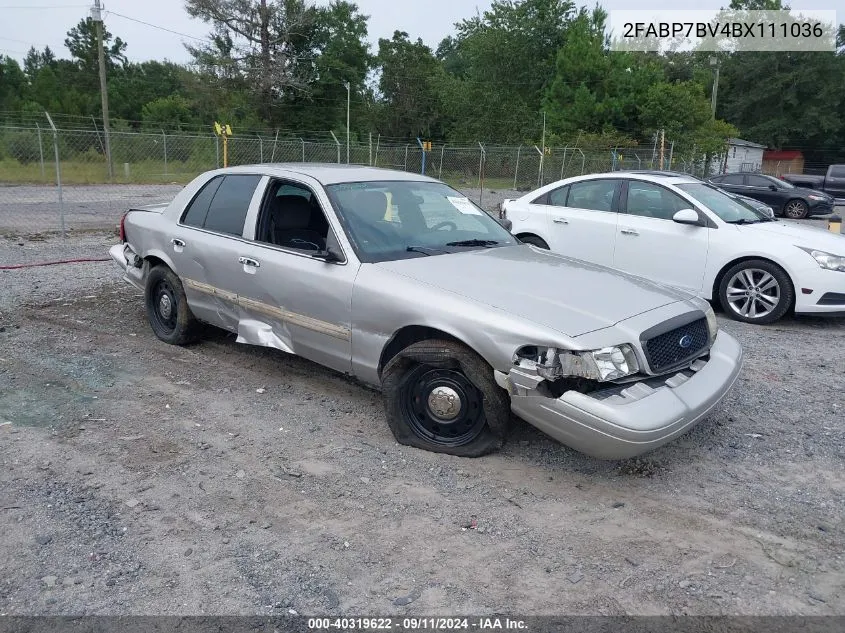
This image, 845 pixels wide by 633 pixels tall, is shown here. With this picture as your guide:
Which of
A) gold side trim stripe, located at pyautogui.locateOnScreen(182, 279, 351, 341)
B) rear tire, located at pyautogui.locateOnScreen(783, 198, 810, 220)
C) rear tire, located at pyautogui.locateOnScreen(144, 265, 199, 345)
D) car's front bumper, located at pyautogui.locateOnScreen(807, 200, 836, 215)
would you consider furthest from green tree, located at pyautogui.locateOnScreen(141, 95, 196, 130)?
gold side trim stripe, located at pyautogui.locateOnScreen(182, 279, 351, 341)

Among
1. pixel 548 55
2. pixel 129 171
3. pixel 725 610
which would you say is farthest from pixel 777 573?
pixel 548 55

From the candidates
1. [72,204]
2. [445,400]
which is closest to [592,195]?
[445,400]

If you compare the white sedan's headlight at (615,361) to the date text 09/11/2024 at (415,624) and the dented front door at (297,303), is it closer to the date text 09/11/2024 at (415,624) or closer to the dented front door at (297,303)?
the date text 09/11/2024 at (415,624)

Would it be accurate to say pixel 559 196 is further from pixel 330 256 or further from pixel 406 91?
pixel 406 91

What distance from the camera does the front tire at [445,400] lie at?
3.76 metres

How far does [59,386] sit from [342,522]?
9.29 ft

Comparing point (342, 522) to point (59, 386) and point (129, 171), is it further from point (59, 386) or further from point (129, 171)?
point (129, 171)

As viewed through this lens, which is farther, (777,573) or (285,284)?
(285,284)

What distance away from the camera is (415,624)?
2.63 m

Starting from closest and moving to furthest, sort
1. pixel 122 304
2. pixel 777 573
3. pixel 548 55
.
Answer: pixel 777 573
pixel 122 304
pixel 548 55

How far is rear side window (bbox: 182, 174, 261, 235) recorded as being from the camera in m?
5.28

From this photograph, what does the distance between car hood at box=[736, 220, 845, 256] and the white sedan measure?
1 cm

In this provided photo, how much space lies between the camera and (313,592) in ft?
9.22

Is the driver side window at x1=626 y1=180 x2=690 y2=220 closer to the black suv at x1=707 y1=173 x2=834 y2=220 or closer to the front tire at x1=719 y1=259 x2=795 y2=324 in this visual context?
the front tire at x1=719 y1=259 x2=795 y2=324
